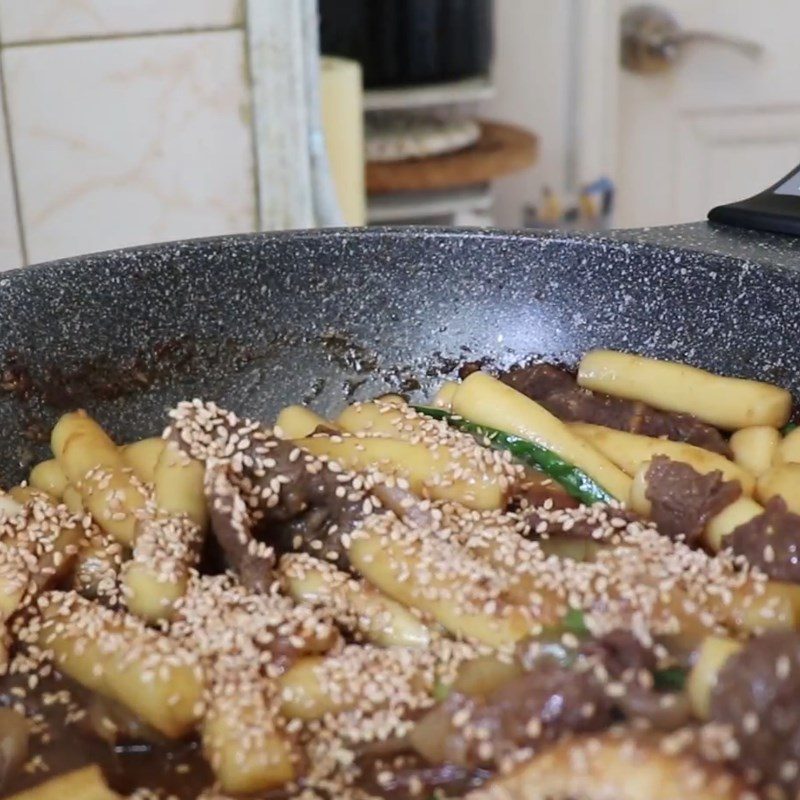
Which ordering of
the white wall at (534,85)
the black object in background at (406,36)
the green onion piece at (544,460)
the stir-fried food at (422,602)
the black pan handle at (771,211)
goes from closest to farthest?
the stir-fried food at (422,602) < the green onion piece at (544,460) < the black pan handle at (771,211) < the black object in background at (406,36) < the white wall at (534,85)

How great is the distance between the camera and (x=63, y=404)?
1050 millimetres

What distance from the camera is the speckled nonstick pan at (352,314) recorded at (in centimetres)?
103

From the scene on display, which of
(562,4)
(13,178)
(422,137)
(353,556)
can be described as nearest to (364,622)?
(353,556)

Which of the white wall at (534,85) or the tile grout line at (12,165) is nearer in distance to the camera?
the tile grout line at (12,165)

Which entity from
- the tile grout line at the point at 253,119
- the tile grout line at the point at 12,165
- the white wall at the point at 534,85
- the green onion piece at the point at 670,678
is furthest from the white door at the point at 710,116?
the green onion piece at the point at 670,678

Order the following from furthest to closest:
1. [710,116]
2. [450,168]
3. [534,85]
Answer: [710,116] → [534,85] → [450,168]

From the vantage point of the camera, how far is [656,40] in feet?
8.54

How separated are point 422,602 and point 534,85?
1990 mm

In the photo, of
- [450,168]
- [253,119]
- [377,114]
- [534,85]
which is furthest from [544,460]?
[534,85]

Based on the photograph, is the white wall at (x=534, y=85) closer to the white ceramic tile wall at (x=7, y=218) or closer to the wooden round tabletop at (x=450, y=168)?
the wooden round tabletop at (x=450, y=168)

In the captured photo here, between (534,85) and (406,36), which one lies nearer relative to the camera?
(406,36)

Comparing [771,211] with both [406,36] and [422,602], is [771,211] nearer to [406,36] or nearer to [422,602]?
[422,602]

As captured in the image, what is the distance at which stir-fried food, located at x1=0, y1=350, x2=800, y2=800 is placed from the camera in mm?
636

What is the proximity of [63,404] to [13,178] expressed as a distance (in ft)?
1.82
